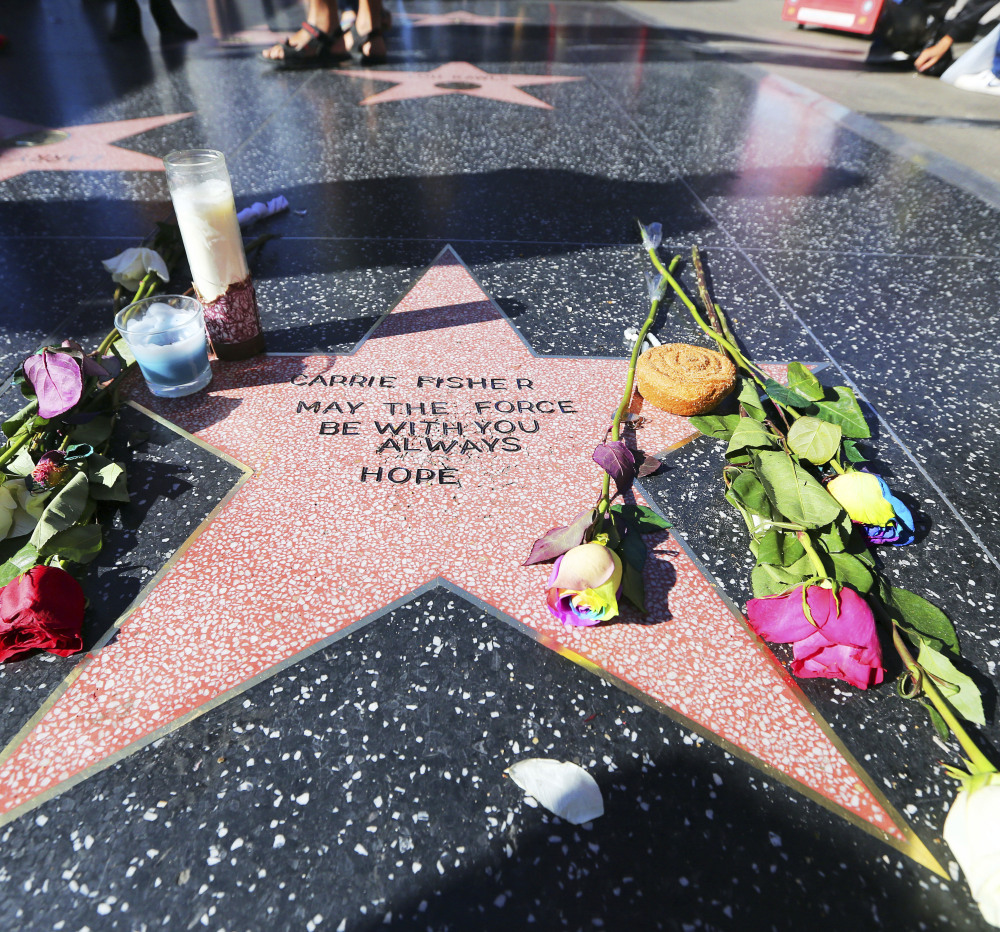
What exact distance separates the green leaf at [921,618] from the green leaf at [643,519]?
0.40m

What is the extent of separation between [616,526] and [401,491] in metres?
0.47

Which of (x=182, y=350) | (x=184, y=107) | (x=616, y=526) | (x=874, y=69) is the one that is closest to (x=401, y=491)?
(x=616, y=526)

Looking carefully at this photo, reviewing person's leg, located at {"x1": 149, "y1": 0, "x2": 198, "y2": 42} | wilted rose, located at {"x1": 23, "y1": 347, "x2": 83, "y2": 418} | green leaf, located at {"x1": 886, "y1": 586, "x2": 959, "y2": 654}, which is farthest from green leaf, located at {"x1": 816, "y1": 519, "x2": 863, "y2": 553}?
person's leg, located at {"x1": 149, "y1": 0, "x2": 198, "y2": 42}

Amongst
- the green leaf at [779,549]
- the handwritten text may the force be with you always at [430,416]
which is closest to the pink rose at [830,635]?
the green leaf at [779,549]

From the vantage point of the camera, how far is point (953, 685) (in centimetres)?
95

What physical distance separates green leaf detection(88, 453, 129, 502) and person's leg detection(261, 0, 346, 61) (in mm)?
4808

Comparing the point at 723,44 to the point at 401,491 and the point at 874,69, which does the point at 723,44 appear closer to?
the point at 874,69

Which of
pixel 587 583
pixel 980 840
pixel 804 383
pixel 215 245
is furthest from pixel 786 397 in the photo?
pixel 215 245

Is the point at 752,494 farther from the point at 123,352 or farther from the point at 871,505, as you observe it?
the point at 123,352

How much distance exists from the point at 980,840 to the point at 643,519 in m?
0.68

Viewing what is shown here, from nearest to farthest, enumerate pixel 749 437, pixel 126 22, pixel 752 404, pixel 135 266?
pixel 749 437, pixel 752 404, pixel 135 266, pixel 126 22

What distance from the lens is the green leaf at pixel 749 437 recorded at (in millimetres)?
1305

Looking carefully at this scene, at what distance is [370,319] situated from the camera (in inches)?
77.2

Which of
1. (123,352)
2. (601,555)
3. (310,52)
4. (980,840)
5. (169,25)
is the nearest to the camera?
(980,840)
